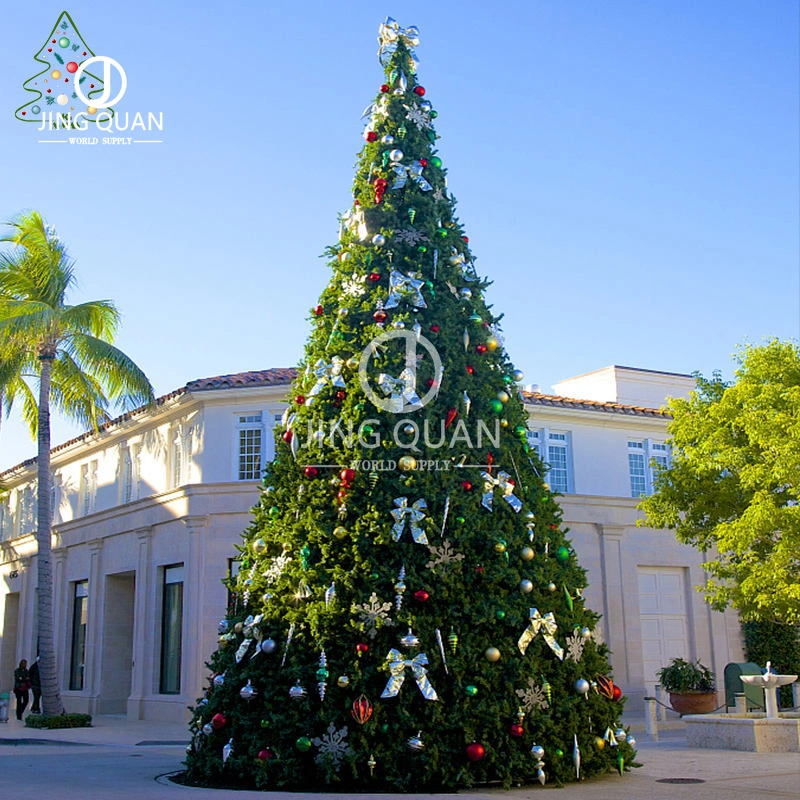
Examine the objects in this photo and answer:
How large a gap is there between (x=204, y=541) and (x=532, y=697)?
52.2 ft

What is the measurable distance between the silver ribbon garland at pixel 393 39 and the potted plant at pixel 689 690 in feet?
50.8

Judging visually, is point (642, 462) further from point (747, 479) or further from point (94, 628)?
point (94, 628)

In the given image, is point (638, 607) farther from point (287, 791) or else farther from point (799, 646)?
point (287, 791)

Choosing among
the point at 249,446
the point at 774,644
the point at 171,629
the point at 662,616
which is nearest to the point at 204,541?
the point at 249,446

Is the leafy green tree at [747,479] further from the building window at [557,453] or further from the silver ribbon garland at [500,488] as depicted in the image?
the silver ribbon garland at [500,488]

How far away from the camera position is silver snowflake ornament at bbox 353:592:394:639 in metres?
8.98

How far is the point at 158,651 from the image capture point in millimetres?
25109

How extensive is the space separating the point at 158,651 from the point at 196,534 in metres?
3.74

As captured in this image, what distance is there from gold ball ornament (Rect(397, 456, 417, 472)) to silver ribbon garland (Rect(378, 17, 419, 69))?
4936 millimetres

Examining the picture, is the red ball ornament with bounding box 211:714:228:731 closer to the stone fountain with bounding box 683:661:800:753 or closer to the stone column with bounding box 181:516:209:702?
the stone fountain with bounding box 683:661:800:753

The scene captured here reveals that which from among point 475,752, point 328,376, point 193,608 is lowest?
point 475,752

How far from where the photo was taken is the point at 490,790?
8883 mm

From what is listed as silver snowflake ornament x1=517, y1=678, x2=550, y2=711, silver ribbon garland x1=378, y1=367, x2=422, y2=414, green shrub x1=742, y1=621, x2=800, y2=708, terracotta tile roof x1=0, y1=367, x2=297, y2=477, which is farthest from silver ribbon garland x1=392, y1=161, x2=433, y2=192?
green shrub x1=742, y1=621, x2=800, y2=708

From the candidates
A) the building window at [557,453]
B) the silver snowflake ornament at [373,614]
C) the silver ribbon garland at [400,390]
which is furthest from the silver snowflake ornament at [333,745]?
the building window at [557,453]
